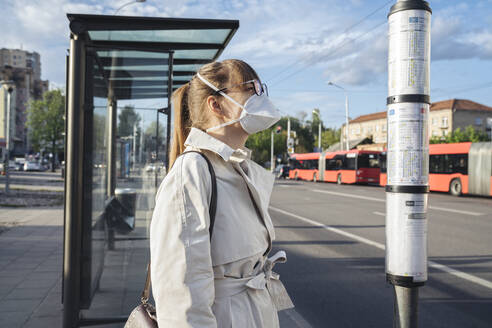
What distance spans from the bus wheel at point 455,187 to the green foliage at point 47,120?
135 ft

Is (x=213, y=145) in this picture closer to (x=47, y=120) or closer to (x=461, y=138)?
(x=47, y=120)

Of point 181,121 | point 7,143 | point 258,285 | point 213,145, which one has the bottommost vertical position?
point 258,285

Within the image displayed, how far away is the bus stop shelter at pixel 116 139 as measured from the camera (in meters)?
3.78

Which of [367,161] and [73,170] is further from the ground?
[367,161]

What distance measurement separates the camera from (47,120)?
168ft

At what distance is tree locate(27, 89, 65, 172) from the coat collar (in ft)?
174

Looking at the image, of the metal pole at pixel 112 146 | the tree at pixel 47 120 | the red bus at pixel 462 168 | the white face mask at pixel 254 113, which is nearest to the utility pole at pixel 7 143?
the metal pole at pixel 112 146

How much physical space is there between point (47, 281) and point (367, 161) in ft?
102

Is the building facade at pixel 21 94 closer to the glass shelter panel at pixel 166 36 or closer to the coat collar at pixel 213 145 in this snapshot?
the glass shelter panel at pixel 166 36

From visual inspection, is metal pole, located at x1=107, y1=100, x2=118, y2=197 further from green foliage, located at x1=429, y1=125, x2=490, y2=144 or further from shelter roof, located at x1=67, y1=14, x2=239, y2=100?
green foliage, located at x1=429, y1=125, x2=490, y2=144

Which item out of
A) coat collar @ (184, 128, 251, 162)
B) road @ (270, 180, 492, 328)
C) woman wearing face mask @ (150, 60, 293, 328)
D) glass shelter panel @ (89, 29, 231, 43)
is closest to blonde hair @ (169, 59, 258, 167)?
woman wearing face mask @ (150, 60, 293, 328)

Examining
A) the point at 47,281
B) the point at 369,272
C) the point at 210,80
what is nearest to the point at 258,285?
the point at 210,80

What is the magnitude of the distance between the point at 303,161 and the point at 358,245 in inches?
1438

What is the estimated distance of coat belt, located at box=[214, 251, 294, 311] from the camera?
1.62m
